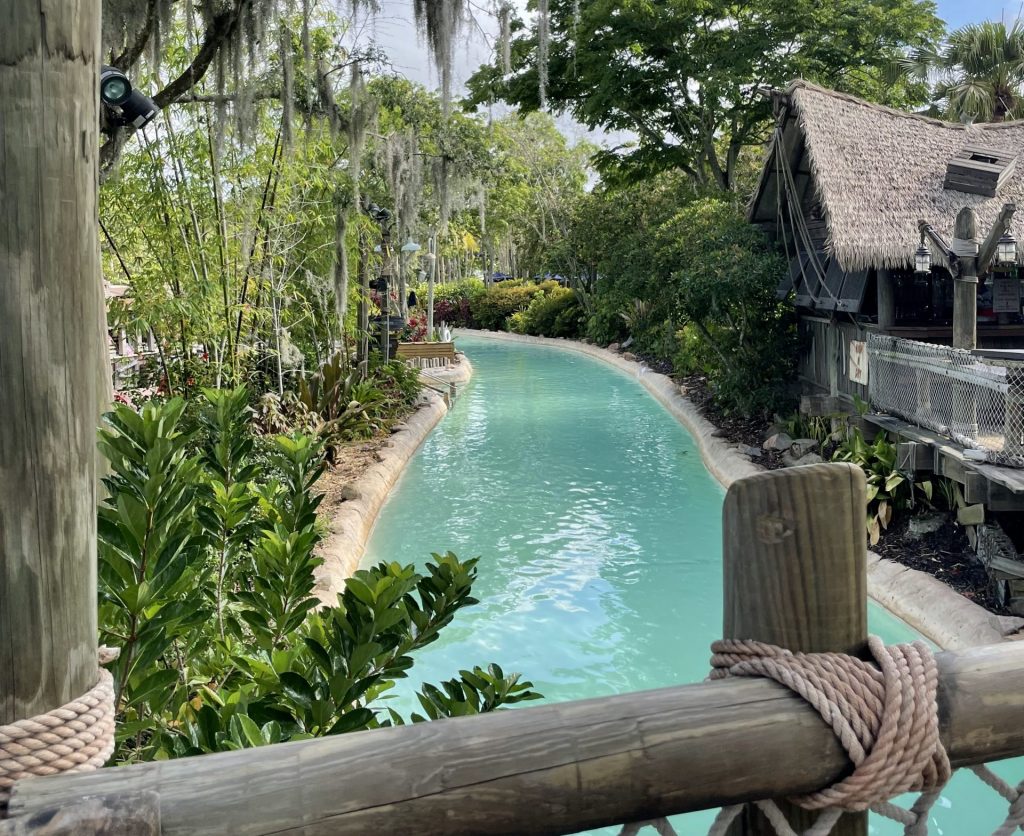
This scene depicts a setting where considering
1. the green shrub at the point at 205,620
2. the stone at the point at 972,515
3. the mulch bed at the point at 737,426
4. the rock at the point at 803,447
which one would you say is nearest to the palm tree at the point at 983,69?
the mulch bed at the point at 737,426

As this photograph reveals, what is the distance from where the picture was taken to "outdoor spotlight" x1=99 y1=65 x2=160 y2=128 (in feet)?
16.4

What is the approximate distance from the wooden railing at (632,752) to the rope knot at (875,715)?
25 mm

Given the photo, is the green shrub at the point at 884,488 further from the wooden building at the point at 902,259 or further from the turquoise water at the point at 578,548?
the turquoise water at the point at 578,548

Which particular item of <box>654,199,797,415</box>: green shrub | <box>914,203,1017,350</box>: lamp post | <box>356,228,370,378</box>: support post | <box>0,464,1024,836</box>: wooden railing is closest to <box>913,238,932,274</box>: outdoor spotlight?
<box>914,203,1017,350</box>: lamp post

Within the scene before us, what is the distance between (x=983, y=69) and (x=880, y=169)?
12.1 m

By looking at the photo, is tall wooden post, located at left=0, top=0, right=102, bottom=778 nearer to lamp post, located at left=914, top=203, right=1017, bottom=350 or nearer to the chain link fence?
the chain link fence

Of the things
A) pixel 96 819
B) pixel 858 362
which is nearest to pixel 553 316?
pixel 858 362

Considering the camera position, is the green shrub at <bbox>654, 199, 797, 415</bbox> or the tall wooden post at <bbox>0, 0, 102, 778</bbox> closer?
Answer: the tall wooden post at <bbox>0, 0, 102, 778</bbox>

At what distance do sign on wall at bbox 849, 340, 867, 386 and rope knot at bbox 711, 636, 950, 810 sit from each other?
27.3ft

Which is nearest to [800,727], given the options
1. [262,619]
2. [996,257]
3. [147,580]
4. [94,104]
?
[94,104]

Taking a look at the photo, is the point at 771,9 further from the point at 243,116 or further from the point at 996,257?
the point at 243,116

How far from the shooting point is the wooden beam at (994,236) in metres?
7.70

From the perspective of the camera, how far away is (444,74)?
6953mm

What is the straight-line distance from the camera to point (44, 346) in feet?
3.79
